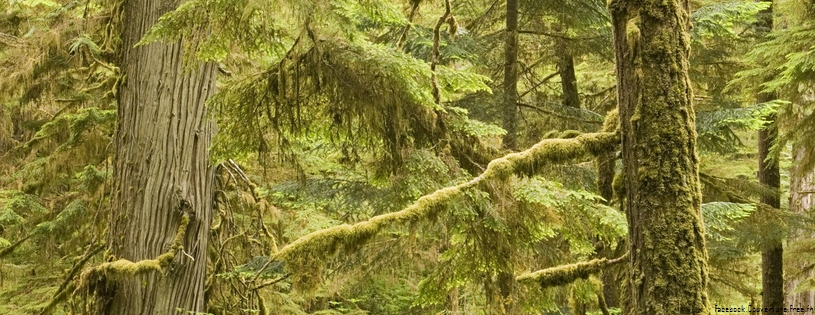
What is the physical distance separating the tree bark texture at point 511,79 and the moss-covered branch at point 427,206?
4263mm

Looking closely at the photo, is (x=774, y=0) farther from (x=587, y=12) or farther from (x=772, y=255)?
(x=587, y=12)

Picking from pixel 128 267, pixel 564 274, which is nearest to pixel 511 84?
pixel 564 274

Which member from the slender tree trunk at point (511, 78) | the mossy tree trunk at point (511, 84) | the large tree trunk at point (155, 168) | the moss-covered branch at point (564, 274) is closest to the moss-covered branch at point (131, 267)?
the large tree trunk at point (155, 168)

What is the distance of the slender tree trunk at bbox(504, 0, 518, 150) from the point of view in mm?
7836

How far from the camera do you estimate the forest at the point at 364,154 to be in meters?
2.98

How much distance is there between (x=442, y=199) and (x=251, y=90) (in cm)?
149

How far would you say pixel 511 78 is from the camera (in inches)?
317

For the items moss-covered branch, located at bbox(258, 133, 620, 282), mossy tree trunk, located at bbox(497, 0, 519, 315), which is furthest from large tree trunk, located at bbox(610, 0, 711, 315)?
mossy tree trunk, located at bbox(497, 0, 519, 315)

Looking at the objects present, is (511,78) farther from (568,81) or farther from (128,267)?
(128,267)

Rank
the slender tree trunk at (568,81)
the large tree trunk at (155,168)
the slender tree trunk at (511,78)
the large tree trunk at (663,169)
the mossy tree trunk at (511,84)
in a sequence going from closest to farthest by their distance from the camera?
the large tree trunk at (663,169)
the large tree trunk at (155,168)
the mossy tree trunk at (511,84)
the slender tree trunk at (511,78)
the slender tree trunk at (568,81)

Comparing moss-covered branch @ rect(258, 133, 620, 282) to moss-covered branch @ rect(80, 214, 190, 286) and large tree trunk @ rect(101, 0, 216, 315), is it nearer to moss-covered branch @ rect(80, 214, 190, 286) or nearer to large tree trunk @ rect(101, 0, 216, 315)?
moss-covered branch @ rect(80, 214, 190, 286)

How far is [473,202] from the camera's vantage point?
13.5ft

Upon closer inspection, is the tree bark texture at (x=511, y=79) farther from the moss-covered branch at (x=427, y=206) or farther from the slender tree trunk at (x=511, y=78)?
the moss-covered branch at (x=427, y=206)

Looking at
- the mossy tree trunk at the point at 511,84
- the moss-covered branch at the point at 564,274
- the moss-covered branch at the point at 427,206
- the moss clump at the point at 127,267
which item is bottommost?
the moss clump at the point at 127,267
